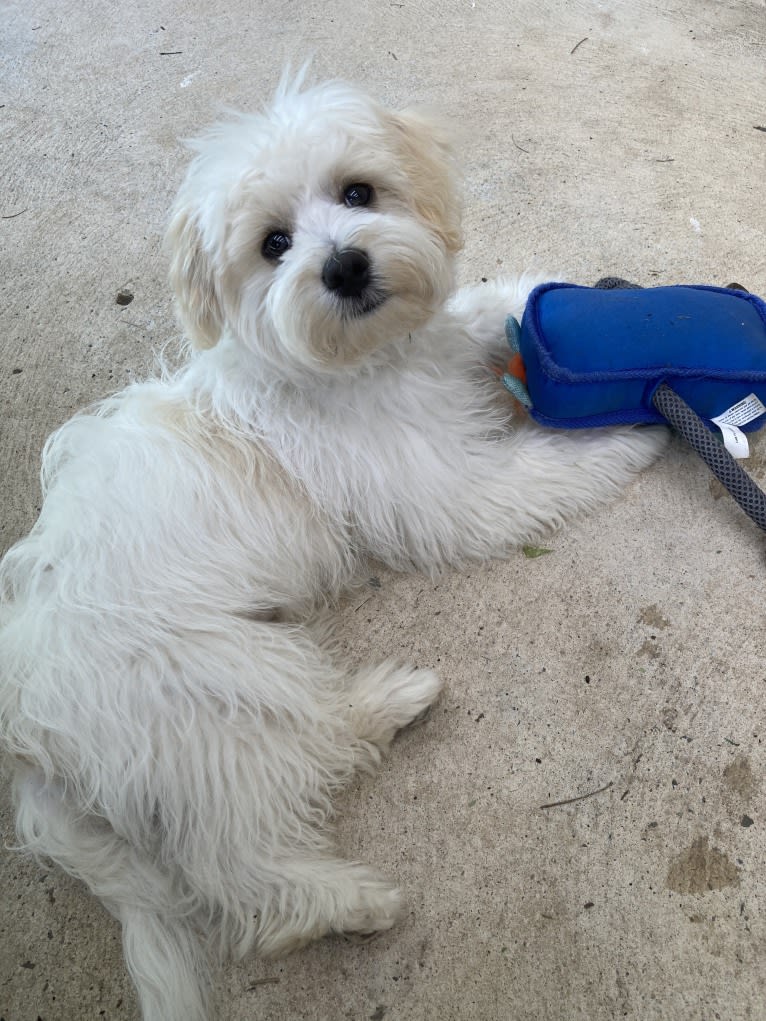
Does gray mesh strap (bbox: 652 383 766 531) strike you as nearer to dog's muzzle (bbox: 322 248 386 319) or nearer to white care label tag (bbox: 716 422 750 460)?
white care label tag (bbox: 716 422 750 460)

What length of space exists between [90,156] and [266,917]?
2.94 m

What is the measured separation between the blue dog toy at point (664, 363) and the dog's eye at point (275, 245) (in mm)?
644

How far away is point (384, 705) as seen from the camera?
5.73ft

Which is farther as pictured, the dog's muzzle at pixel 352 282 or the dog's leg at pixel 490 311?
the dog's leg at pixel 490 311

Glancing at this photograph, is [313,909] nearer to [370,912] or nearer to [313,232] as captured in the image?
[370,912]

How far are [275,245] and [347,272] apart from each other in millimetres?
201

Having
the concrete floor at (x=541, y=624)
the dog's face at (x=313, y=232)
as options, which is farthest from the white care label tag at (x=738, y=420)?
the dog's face at (x=313, y=232)

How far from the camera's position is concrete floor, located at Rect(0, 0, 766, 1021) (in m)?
1.53

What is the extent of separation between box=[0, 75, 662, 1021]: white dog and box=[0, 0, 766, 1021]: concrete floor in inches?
5.5

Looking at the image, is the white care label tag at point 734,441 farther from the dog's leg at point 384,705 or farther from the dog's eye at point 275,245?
the dog's eye at point 275,245

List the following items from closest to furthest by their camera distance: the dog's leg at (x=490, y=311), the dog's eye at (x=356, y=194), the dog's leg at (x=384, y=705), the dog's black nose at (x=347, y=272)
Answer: the dog's black nose at (x=347, y=272)
the dog's eye at (x=356, y=194)
the dog's leg at (x=384, y=705)
the dog's leg at (x=490, y=311)

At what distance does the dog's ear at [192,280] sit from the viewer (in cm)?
159

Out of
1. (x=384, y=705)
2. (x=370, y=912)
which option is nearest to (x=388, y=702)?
(x=384, y=705)

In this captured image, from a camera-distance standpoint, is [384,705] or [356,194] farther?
[384,705]
